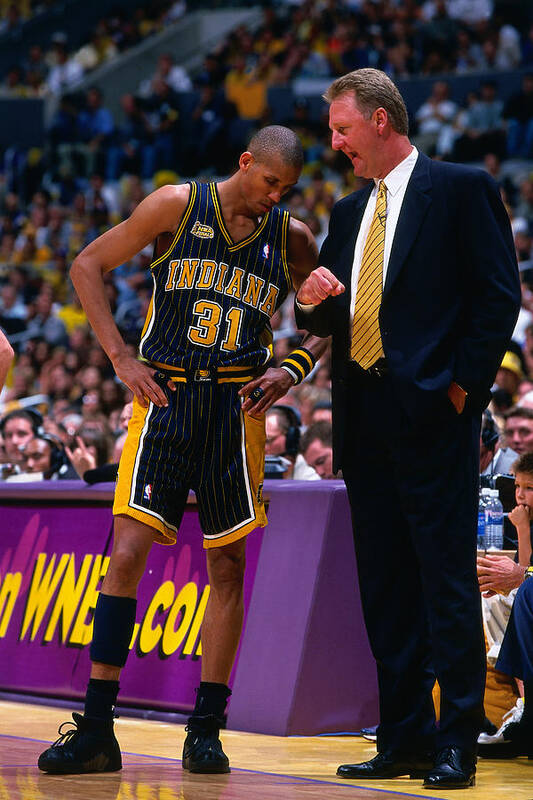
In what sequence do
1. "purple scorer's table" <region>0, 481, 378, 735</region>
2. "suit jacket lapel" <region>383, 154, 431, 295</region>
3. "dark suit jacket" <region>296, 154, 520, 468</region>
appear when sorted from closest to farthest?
1. "dark suit jacket" <region>296, 154, 520, 468</region>
2. "suit jacket lapel" <region>383, 154, 431, 295</region>
3. "purple scorer's table" <region>0, 481, 378, 735</region>

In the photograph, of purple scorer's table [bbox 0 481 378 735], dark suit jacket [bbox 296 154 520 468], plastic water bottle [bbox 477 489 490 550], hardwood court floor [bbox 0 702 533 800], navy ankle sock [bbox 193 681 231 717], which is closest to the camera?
hardwood court floor [bbox 0 702 533 800]

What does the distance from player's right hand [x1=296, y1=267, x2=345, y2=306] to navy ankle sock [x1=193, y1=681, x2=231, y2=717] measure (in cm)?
137

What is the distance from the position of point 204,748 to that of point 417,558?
95 centimetres

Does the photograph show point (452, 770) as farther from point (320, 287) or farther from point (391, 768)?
point (320, 287)

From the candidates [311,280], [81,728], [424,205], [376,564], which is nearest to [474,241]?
[424,205]

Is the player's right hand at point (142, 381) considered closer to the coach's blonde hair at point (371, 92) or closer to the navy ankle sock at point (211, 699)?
the navy ankle sock at point (211, 699)

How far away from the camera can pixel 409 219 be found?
160 inches

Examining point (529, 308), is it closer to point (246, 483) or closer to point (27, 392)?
point (27, 392)

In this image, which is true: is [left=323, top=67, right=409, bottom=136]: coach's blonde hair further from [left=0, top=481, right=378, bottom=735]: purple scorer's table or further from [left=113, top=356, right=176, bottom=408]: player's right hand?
[left=0, top=481, right=378, bottom=735]: purple scorer's table

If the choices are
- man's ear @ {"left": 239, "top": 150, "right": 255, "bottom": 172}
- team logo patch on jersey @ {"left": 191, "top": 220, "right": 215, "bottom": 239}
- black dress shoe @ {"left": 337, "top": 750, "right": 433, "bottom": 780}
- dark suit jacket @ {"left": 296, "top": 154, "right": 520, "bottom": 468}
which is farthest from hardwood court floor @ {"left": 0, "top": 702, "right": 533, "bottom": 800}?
man's ear @ {"left": 239, "top": 150, "right": 255, "bottom": 172}

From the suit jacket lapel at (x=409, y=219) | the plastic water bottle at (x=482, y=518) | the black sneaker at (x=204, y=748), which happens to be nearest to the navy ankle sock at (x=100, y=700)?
the black sneaker at (x=204, y=748)

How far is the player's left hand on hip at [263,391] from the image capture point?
4.40m

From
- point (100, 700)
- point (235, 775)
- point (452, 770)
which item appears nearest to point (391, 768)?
point (452, 770)

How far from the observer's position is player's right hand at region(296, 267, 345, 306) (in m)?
4.05
